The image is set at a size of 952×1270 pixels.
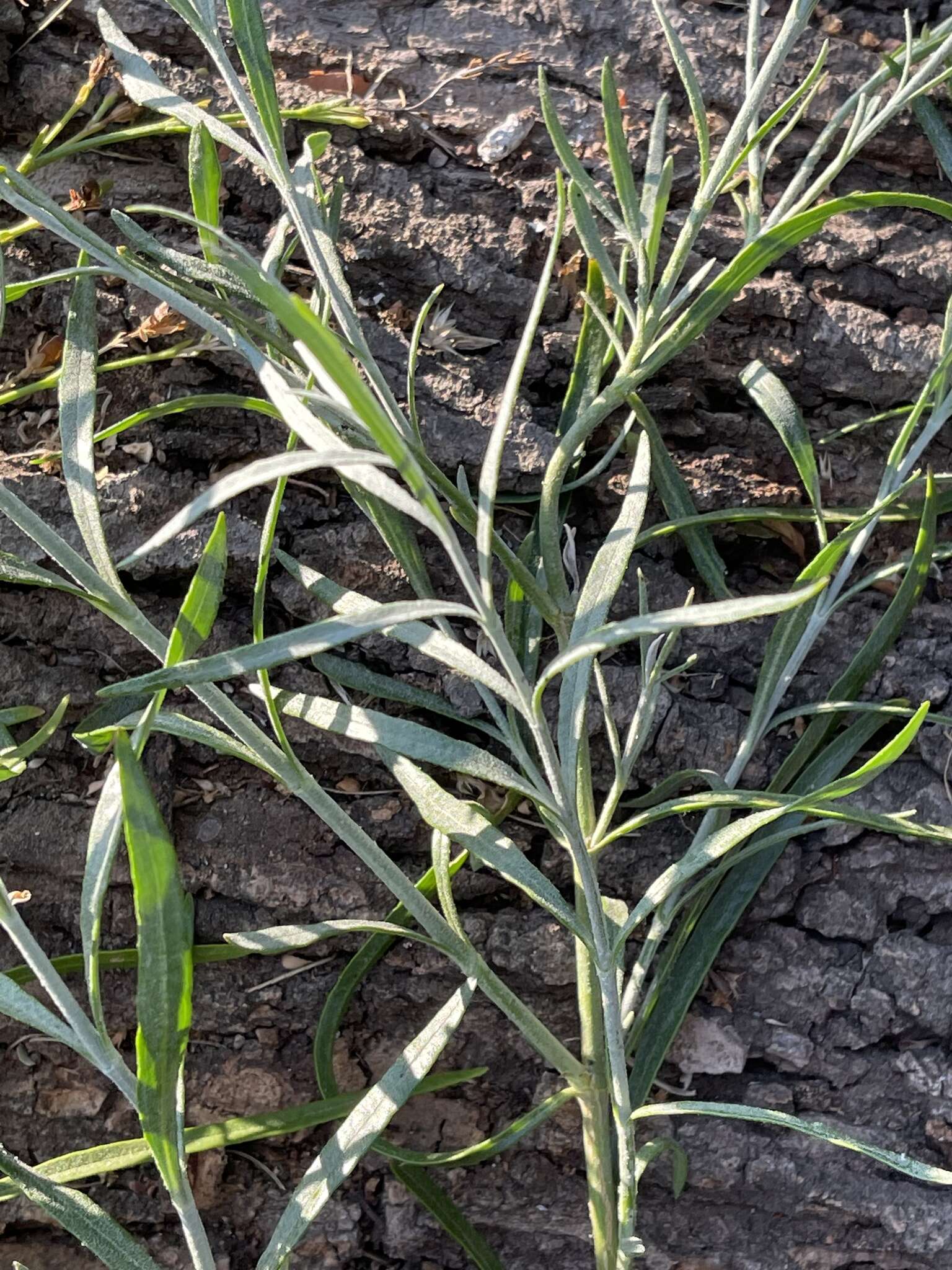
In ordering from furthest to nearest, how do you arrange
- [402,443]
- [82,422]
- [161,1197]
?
[161,1197], [82,422], [402,443]

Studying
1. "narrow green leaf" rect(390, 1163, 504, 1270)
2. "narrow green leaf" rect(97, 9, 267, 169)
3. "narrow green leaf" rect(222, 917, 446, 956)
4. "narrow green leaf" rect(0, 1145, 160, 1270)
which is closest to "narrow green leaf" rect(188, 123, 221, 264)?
"narrow green leaf" rect(97, 9, 267, 169)

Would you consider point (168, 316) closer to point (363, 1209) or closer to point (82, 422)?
point (82, 422)

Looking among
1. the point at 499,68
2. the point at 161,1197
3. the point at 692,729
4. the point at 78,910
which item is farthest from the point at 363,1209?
the point at 499,68

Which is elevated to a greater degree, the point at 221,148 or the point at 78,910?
the point at 221,148

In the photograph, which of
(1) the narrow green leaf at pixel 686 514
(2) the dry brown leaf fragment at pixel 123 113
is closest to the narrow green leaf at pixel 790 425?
(1) the narrow green leaf at pixel 686 514

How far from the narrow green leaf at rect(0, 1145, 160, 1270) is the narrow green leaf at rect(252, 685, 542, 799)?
18.7 inches

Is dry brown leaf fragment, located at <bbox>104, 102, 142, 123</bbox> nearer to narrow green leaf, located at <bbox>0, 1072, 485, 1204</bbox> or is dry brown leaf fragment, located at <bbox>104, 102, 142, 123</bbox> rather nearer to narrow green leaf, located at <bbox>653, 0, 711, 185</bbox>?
narrow green leaf, located at <bbox>653, 0, 711, 185</bbox>

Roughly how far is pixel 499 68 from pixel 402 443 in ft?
2.80

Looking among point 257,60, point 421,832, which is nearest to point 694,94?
point 257,60

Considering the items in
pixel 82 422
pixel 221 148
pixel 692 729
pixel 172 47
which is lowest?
pixel 692 729

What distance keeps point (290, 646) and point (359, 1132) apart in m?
0.49

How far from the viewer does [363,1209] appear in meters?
1.17

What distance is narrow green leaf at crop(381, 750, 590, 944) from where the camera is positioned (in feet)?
2.93

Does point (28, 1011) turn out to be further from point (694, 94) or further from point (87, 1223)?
point (694, 94)
